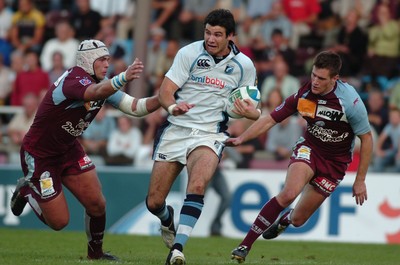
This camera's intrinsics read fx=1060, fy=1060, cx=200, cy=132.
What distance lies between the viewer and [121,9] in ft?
75.0

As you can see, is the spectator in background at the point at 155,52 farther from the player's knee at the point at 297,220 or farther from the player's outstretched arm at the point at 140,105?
the player's knee at the point at 297,220

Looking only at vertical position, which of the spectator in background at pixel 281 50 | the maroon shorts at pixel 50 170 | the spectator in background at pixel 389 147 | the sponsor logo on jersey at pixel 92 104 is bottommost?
the spectator in background at pixel 389 147

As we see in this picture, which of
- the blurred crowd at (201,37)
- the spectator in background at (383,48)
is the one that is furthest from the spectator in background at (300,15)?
the spectator in background at (383,48)

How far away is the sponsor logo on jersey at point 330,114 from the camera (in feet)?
38.8

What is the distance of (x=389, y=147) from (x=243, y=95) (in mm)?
7525

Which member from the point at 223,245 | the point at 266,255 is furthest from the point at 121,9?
the point at 266,255

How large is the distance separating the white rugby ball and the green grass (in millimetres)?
1711

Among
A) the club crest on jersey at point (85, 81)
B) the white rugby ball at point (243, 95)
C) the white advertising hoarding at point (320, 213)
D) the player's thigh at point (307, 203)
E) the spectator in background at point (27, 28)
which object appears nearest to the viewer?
the club crest on jersey at point (85, 81)

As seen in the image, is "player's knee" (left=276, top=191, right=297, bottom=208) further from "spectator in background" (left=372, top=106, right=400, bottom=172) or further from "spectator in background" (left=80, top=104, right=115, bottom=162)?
"spectator in background" (left=80, top=104, right=115, bottom=162)

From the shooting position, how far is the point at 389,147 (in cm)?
1839

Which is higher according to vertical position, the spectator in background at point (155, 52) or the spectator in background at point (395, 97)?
the spectator in background at point (395, 97)

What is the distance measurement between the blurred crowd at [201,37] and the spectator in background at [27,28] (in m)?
0.02

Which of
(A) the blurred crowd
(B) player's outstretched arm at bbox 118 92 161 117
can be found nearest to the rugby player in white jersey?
(B) player's outstretched arm at bbox 118 92 161 117

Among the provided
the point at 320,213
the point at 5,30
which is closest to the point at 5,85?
the point at 5,30
